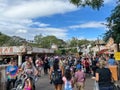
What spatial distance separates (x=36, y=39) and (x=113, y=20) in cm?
13521

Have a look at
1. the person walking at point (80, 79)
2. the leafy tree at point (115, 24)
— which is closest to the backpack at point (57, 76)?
the person walking at point (80, 79)

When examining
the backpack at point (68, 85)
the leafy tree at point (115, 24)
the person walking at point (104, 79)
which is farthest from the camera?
the leafy tree at point (115, 24)

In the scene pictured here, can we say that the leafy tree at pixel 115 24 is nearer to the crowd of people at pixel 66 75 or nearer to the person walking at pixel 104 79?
the crowd of people at pixel 66 75

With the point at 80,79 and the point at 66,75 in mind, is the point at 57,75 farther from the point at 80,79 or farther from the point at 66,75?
the point at 66,75

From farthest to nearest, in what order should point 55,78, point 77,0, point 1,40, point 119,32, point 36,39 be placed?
point 36,39 → point 1,40 → point 119,32 → point 77,0 → point 55,78

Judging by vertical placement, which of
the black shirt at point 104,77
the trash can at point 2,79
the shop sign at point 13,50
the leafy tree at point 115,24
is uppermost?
the leafy tree at point 115,24

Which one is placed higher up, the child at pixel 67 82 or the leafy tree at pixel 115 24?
the leafy tree at pixel 115 24

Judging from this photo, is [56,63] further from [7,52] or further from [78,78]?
[7,52]

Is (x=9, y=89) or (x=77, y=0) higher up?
(x=77, y=0)

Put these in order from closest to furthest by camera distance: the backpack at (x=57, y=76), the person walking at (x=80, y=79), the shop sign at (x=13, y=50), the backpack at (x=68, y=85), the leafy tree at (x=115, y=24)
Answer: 1. the backpack at (x=68, y=85)
2. the backpack at (x=57, y=76)
3. the person walking at (x=80, y=79)
4. the leafy tree at (x=115, y=24)
5. the shop sign at (x=13, y=50)

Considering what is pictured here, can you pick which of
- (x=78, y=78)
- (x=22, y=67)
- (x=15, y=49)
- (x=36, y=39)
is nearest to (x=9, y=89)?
(x=22, y=67)

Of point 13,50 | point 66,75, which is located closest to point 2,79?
point 66,75

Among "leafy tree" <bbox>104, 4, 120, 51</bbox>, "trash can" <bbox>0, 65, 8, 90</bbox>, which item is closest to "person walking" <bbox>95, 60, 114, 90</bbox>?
"trash can" <bbox>0, 65, 8, 90</bbox>

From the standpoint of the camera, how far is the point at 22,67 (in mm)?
16219
